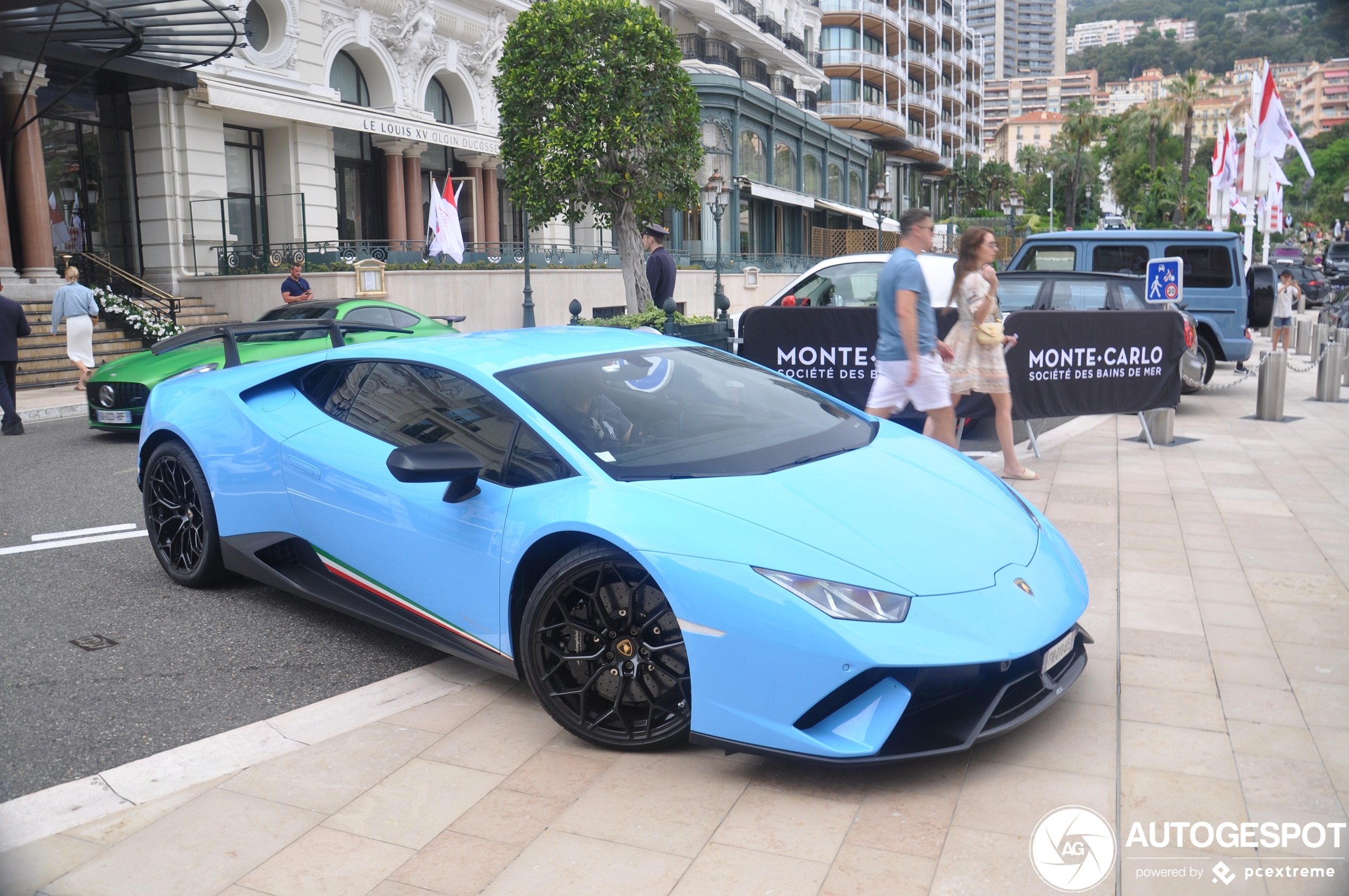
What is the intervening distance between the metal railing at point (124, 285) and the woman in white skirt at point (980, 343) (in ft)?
53.0

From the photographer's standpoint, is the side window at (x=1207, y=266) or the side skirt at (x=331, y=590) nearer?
the side skirt at (x=331, y=590)

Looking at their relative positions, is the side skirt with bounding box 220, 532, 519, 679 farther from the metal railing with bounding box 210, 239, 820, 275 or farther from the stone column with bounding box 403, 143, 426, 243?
the stone column with bounding box 403, 143, 426, 243

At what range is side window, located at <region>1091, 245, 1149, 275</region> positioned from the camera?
1355cm

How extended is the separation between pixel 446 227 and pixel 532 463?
67.6 feet

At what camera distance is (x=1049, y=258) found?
14070 millimetres

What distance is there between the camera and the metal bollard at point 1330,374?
42.8 ft

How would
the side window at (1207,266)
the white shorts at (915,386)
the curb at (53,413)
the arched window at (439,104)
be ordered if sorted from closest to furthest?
the white shorts at (915,386)
the curb at (53,413)
the side window at (1207,266)
the arched window at (439,104)

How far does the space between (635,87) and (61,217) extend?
1175 centimetres

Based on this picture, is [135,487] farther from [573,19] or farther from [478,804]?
[573,19]

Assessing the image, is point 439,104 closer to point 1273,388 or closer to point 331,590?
point 1273,388

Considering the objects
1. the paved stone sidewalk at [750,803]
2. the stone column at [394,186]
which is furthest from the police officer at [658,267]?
the stone column at [394,186]

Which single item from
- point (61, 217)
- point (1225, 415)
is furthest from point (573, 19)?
point (1225, 415)

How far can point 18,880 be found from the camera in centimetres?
279

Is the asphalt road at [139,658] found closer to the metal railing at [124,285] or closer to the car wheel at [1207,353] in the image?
the car wheel at [1207,353]
